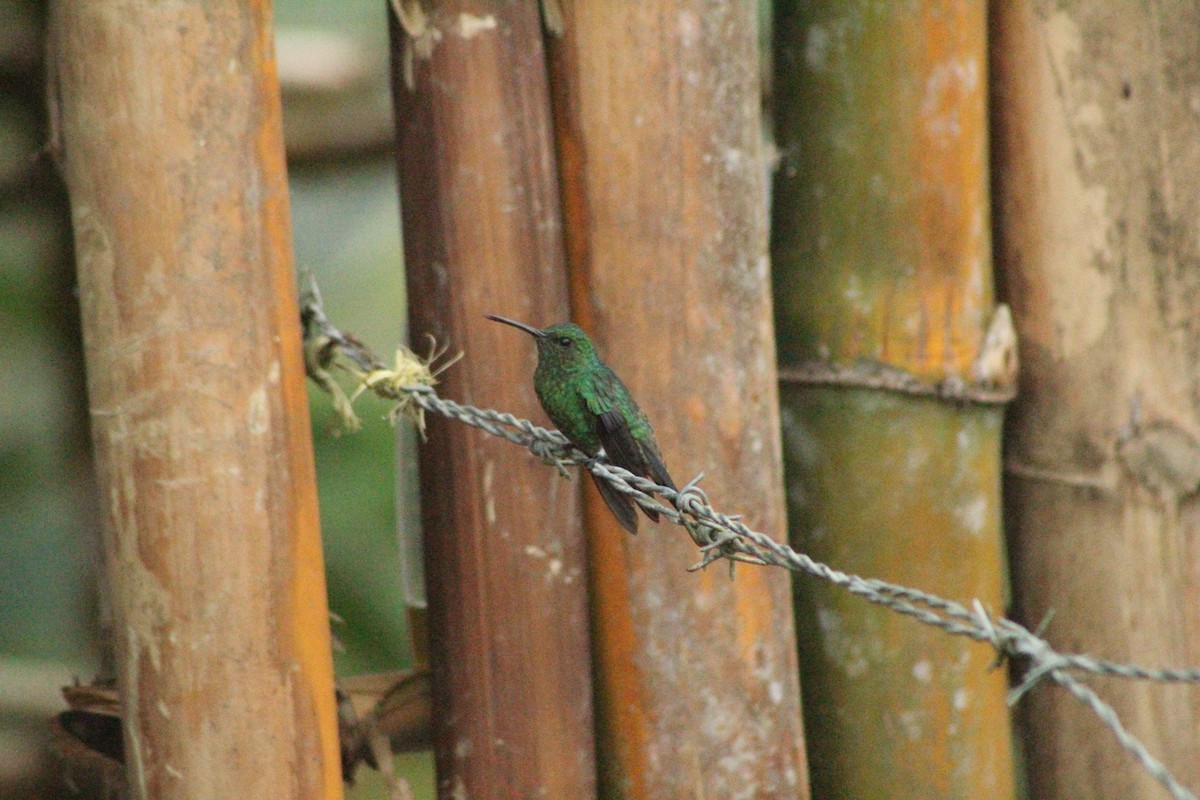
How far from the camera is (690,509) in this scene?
1.66 m

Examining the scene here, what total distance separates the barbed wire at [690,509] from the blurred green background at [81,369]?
0.94 ft

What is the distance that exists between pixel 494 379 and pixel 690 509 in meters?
0.68

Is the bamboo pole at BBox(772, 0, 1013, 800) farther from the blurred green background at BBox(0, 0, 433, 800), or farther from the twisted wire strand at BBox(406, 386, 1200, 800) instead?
the blurred green background at BBox(0, 0, 433, 800)

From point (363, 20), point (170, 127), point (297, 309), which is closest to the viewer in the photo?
point (170, 127)

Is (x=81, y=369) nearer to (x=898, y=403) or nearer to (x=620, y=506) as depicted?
(x=620, y=506)

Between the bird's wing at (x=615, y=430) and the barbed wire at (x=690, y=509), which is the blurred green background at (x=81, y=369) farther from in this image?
the bird's wing at (x=615, y=430)

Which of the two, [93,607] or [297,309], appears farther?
[93,607]

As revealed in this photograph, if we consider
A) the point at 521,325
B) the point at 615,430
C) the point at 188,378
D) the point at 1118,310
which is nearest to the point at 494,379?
the point at 521,325

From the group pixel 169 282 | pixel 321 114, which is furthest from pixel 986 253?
pixel 321 114

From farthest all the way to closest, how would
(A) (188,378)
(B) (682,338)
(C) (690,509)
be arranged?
(B) (682,338) < (A) (188,378) < (C) (690,509)

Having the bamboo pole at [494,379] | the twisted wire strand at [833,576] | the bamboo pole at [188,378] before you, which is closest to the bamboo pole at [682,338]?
the bamboo pole at [494,379]

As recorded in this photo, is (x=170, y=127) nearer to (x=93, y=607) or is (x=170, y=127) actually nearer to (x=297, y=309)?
(x=297, y=309)

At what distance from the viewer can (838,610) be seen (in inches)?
101

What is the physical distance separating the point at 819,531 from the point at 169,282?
4.38 feet
